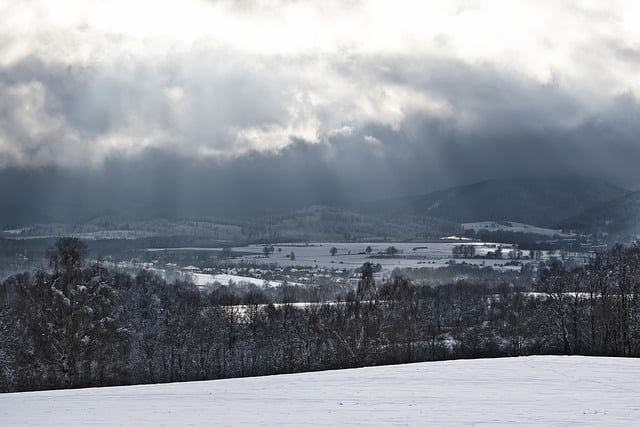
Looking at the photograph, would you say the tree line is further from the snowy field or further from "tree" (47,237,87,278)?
the snowy field

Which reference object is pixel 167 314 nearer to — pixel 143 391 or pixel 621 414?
pixel 143 391

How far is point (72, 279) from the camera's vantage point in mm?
39719

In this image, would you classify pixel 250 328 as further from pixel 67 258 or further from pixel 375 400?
pixel 375 400

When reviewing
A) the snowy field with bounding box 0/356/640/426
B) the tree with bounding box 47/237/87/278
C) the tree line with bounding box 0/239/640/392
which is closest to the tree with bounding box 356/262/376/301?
the tree line with bounding box 0/239/640/392

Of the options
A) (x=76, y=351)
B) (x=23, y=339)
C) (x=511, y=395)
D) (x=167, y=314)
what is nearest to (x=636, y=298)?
(x=511, y=395)

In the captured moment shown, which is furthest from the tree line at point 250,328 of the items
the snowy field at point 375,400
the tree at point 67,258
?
the snowy field at point 375,400

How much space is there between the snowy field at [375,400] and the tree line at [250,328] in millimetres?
14905

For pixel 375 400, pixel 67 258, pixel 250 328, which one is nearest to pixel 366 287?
pixel 67 258

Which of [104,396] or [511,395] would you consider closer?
[511,395]

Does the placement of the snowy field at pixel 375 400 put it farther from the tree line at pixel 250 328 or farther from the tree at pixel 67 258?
the tree at pixel 67 258

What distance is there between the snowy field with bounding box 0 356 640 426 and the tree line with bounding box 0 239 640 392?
1490 centimetres

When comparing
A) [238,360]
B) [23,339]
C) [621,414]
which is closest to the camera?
[621,414]

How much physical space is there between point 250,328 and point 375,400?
68.0 m

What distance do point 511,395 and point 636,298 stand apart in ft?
124
